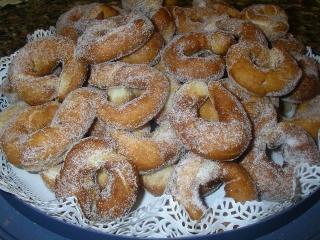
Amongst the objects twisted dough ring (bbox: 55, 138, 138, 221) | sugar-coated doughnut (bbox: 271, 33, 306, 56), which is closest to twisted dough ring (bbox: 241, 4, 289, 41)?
sugar-coated doughnut (bbox: 271, 33, 306, 56)

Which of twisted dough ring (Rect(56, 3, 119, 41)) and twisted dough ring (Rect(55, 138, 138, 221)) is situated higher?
twisted dough ring (Rect(56, 3, 119, 41))

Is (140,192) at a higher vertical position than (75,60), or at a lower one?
lower

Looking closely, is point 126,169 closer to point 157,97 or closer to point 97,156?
point 97,156

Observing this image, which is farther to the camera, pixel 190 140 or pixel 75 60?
pixel 75 60

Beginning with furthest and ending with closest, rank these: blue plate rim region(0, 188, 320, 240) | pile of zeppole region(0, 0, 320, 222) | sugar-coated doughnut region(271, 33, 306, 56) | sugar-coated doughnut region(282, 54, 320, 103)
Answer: sugar-coated doughnut region(271, 33, 306, 56) → sugar-coated doughnut region(282, 54, 320, 103) → pile of zeppole region(0, 0, 320, 222) → blue plate rim region(0, 188, 320, 240)

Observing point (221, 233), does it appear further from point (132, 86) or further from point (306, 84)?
point (306, 84)

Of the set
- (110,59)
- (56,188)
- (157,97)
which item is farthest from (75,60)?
(56,188)

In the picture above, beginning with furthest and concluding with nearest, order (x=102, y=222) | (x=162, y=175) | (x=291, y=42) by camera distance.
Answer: (x=291, y=42) → (x=162, y=175) → (x=102, y=222)

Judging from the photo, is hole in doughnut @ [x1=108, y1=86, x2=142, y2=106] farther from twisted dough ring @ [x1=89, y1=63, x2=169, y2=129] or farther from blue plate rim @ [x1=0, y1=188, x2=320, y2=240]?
blue plate rim @ [x1=0, y1=188, x2=320, y2=240]
